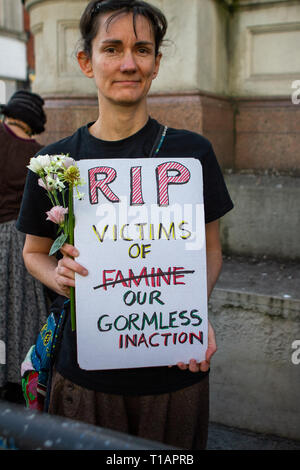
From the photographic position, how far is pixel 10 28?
1773 centimetres

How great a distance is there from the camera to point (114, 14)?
1571 mm

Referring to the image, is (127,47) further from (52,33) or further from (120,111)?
(52,33)

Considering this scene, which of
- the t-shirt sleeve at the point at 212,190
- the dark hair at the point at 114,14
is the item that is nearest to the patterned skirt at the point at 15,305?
the dark hair at the point at 114,14

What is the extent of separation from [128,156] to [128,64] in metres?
0.28

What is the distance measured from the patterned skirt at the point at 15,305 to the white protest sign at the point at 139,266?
212 centimetres

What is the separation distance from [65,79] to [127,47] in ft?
10.6

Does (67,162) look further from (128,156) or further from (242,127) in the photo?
(242,127)

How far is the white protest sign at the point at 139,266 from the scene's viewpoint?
59.0 inches

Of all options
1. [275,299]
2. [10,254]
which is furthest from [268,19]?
[10,254]
